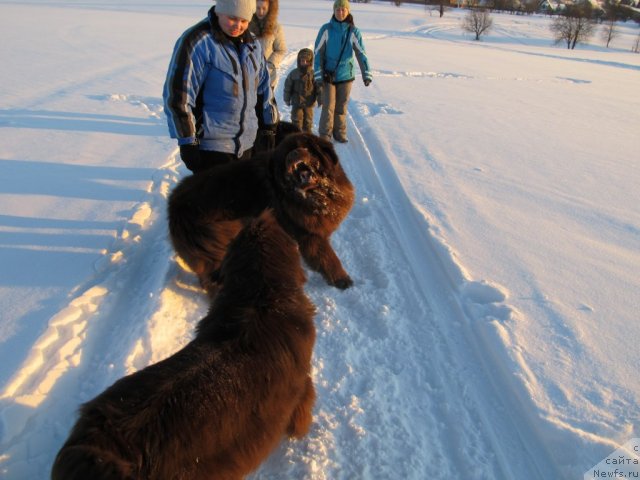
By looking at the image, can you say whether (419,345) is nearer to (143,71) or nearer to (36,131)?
(36,131)

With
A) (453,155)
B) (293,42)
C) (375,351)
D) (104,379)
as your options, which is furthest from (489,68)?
(104,379)

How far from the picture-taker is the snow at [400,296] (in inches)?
85.4

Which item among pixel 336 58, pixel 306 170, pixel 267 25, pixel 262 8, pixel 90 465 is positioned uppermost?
pixel 262 8

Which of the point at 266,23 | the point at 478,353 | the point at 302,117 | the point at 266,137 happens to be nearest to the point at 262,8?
the point at 266,23

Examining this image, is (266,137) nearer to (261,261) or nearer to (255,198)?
(255,198)

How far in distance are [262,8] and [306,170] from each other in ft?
11.4

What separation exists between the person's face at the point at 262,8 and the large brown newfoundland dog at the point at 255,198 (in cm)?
312

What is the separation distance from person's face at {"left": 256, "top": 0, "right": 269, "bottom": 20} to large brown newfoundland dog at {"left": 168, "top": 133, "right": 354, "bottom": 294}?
10.2 feet

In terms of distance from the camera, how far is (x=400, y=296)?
3.29 metres

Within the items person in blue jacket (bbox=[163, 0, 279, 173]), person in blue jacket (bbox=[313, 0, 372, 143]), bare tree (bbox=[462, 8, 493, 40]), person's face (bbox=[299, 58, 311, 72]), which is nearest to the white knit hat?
person in blue jacket (bbox=[163, 0, 279, 173])

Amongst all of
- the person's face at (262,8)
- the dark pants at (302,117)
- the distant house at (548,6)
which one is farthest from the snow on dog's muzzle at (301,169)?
the distant house at (548,6)

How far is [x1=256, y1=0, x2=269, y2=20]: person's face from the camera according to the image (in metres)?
5.22

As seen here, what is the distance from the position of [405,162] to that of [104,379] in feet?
15.7

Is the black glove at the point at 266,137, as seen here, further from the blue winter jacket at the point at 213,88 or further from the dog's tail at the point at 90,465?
the dog's tail at the point at 90,465
